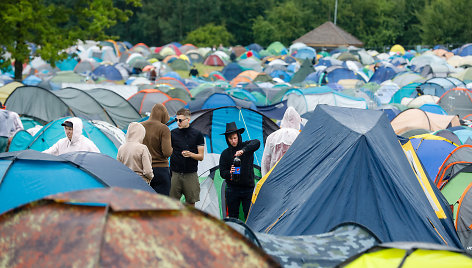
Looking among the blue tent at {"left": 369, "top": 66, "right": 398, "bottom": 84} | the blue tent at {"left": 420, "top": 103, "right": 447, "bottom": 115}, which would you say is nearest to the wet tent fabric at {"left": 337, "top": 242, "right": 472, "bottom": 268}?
the blue tent at {"left": 420, "top": 103, "right": 447, "bottom": 115}

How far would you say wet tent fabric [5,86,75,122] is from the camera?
12.8m

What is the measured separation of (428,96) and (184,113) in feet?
48.9

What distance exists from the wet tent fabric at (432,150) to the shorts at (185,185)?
433 centimetres

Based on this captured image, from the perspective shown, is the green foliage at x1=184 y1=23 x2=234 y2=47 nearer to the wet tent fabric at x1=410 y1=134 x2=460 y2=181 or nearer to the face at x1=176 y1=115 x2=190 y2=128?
the wet tent fabric at x1=410 y1=134 x2=460 y2=181

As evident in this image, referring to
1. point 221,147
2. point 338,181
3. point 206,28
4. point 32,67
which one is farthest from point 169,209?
point 206,28

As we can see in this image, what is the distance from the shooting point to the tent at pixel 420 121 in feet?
44.2

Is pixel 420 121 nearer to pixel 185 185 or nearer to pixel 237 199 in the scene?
pixel 237 199

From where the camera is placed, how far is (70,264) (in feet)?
7.99

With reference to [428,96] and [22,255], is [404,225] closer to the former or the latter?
[22,255]

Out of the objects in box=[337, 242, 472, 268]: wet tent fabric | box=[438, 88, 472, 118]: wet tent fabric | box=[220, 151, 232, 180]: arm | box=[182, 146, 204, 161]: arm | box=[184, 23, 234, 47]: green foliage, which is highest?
box=[337, 242, 472, 268]: wet tent fabric

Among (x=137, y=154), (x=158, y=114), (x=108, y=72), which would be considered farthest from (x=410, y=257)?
(x=108, y=72)

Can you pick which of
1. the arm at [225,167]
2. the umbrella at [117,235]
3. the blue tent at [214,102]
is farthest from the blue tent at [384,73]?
the umbrella at [117,235]

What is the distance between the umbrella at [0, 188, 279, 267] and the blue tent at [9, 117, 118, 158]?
608 centimetres

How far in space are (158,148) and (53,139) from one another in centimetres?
322
